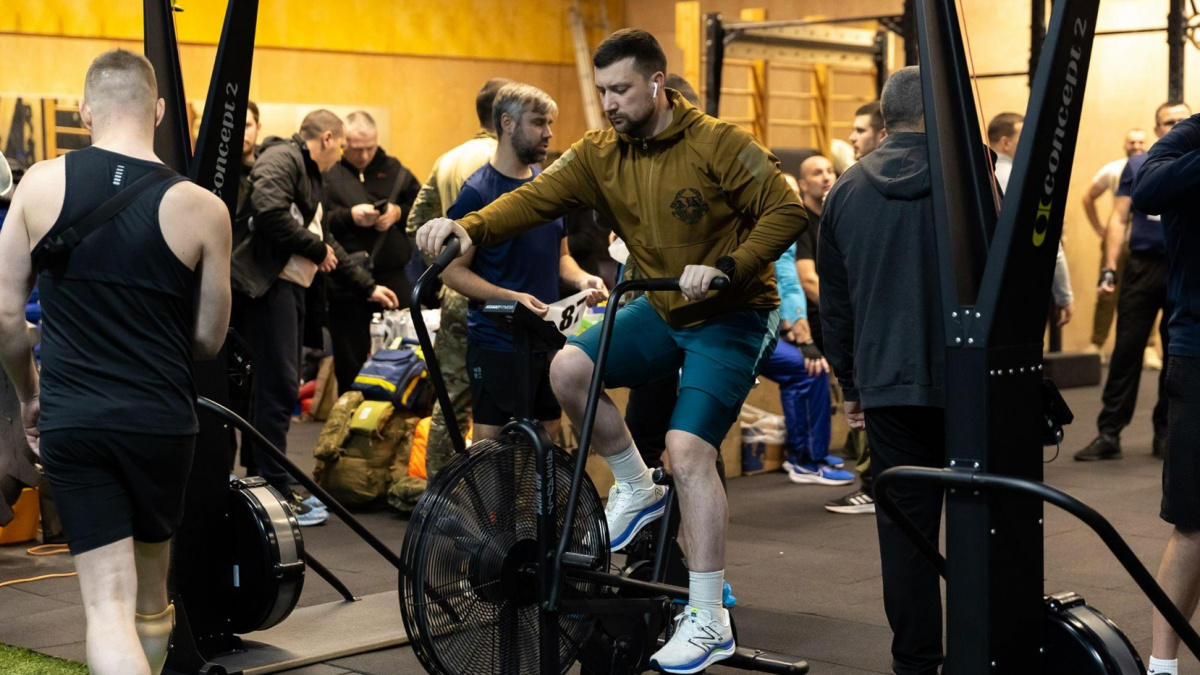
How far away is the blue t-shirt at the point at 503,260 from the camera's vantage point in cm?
475

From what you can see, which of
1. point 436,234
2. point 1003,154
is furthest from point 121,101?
point 1003,154

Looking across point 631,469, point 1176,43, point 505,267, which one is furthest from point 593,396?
point 1176,43

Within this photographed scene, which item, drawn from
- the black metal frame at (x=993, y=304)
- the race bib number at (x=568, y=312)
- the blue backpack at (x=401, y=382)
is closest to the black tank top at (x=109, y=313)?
the race bib number at (x=568, y=312)

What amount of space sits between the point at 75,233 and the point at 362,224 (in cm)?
487

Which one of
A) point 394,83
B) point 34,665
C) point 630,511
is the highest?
point 394,83

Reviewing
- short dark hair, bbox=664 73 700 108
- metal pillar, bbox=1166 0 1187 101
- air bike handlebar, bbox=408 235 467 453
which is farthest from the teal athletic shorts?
metal pillar, bbox=1166 0 1187 101

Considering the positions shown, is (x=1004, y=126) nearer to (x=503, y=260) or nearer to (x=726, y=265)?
(x=503, y=260)

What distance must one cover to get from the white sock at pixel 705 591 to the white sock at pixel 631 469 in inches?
14.2

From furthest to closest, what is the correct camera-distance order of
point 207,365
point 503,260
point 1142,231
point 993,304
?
point 1142,231 → point 503,260 → point 207,365 → point 993,304

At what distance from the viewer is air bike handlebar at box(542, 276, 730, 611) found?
3.26 m

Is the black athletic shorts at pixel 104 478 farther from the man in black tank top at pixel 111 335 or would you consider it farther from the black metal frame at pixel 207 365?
the black metal frame at pixel 207 365

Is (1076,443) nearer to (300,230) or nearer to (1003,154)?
(1003,154)

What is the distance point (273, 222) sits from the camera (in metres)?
5.88

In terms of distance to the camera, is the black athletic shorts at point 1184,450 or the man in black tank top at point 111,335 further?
the black athletic shorts at point 1184,450
